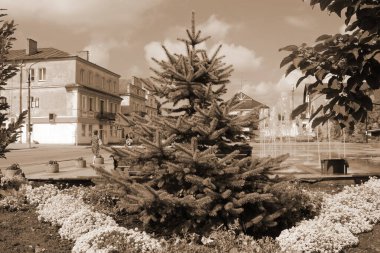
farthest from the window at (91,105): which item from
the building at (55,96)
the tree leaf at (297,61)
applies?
the tree leaf at (297,61)

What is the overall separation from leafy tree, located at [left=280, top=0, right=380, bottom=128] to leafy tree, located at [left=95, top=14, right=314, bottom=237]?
97.7 inches

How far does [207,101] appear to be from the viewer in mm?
6590

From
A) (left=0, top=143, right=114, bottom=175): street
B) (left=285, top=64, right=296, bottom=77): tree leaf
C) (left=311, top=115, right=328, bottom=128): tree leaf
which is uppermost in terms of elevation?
(left=285, top=64, right=296, bottom=77): tree leaf

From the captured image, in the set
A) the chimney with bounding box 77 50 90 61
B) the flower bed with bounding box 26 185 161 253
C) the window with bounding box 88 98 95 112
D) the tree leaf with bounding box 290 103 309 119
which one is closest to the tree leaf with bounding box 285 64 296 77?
the tree leaf with bounding box 290 103 309 119

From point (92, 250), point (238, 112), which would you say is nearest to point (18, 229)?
point (92, 250)

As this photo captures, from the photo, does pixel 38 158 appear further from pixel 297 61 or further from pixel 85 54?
pixel 85 54

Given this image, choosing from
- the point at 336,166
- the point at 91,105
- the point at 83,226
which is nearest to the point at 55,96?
the point at 91,105

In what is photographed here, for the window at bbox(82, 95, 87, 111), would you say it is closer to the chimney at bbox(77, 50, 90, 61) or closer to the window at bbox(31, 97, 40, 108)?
the window at bbox(31, 97, 40, 108)

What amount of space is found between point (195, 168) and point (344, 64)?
121 inches

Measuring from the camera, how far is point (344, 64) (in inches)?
120

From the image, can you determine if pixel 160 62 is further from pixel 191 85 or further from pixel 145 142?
pixel 145 142

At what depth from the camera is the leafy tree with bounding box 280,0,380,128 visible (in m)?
2.88

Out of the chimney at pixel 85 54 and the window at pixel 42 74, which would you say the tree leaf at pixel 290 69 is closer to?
the window at pixel 42 74

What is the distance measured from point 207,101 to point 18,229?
3847 mm
